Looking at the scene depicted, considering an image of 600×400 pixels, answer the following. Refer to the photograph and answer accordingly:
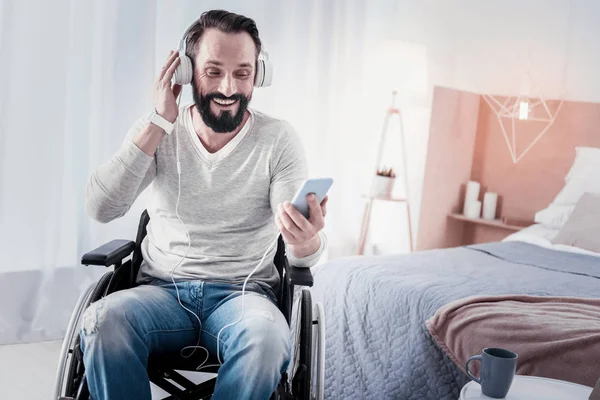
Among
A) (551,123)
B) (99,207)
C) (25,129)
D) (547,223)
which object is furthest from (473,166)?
(99,207)

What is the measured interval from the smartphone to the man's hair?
1.85ft

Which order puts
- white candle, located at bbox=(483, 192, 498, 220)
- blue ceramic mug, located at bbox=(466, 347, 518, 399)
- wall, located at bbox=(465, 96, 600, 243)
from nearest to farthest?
blue ceramic mug, located at bbox=(466, 347, 518, 399)
wall, located at bbox=(465, 96, 600, 243)
white candle, located at bbox=(483, 192, 498, 220)

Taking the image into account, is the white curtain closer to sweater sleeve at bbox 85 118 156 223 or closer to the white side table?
sweater sleeve at bbox 85 118 156 223

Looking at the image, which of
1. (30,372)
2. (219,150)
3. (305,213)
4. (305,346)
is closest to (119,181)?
(219,150)

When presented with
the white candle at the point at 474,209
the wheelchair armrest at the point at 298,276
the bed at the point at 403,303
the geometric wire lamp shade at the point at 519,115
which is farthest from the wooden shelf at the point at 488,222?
the wheelchair armrest at the point at 298,276

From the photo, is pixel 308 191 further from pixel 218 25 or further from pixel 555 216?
pixel 555 216

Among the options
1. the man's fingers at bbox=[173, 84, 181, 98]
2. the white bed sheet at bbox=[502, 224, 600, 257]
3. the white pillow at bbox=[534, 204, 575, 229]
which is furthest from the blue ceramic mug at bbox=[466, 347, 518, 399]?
the white pillow at bbox=[534, 204, 575, 229]

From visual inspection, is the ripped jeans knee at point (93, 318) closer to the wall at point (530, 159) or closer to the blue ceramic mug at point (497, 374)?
the blue ceramic mug at point (497, 374)

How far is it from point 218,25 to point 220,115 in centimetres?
25

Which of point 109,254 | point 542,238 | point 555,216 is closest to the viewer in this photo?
point 109,254

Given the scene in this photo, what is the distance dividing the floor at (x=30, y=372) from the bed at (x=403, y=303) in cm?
62

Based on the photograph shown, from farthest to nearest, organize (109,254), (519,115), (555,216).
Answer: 1. (519,115)
2. (555,216)
3. (109,254)

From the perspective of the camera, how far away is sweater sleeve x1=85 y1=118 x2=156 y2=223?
1789mm

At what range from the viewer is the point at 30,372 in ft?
8.79
